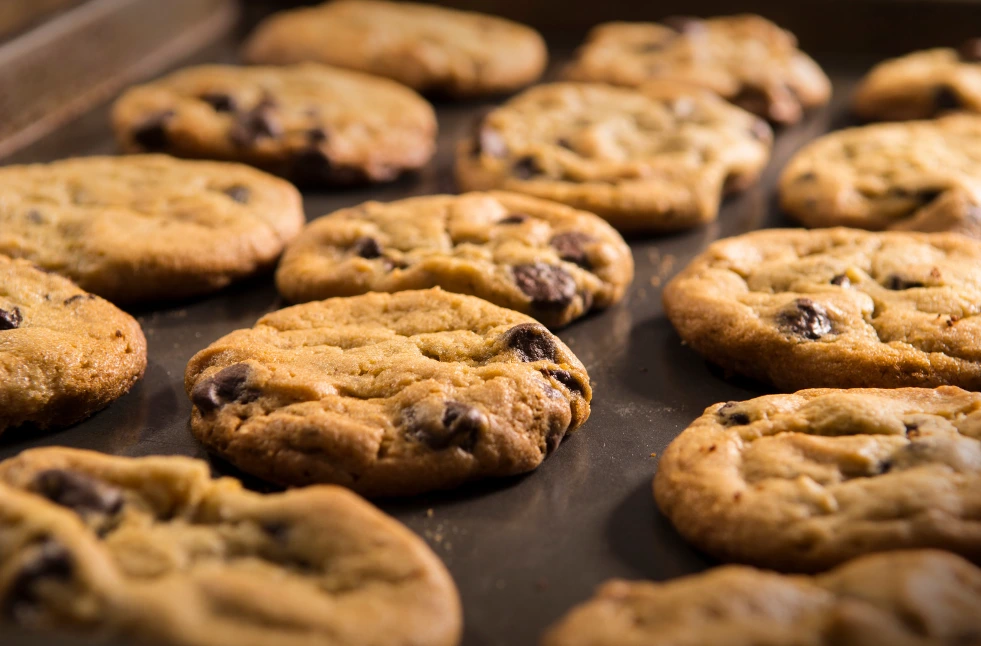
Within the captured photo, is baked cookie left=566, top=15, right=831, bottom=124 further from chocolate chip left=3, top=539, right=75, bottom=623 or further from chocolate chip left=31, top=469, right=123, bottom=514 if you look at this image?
chocolate chip left=3, top=539, right=75, bottom=623

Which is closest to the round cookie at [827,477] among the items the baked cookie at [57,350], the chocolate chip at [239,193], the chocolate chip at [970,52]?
the baked cookie at [57,350]

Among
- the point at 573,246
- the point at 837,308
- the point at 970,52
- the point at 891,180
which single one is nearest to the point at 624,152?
the point at 573,246

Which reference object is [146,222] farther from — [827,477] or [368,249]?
[827,477]

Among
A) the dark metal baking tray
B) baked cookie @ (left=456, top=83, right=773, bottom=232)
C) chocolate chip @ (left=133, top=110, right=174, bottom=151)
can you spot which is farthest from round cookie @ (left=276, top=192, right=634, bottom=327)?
chocolate chip @ (left=133, top=110, right=174, bottom=151)

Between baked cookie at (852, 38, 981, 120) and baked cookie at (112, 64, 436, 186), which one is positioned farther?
baked cookie at (852, 38, 981, 120)

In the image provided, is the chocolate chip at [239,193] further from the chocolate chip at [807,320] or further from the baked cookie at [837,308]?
the chocolate chip at [807,320]

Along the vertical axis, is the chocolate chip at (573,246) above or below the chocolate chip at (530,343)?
below
